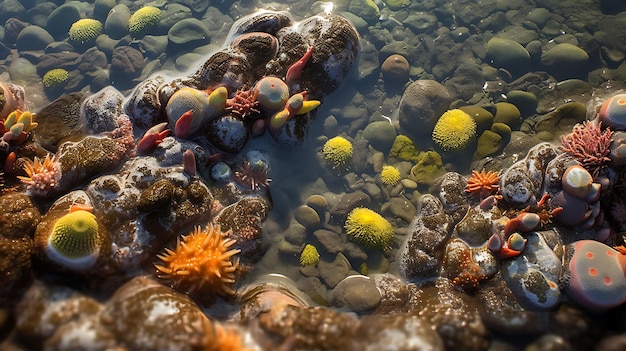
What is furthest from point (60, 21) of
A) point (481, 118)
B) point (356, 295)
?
point (481, 118)

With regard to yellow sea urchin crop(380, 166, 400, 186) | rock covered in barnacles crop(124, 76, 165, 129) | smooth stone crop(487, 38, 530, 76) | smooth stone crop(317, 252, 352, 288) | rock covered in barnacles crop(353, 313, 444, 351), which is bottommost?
smooth stone crop(317, 252, 352, 288)

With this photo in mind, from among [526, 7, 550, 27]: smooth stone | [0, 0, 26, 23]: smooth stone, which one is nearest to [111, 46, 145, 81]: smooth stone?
[0, 0, 26, 23]: smooth stone

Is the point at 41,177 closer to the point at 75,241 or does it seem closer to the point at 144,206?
the point at 75,241

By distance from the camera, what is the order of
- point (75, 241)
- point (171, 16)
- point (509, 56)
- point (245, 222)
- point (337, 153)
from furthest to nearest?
point (171, 16), point (509, 56), point (337, 153), point (245, 222), point (75, 241)

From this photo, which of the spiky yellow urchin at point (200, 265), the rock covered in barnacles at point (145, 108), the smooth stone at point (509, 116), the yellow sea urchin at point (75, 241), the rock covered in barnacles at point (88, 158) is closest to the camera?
the yellow sea urchin at point (75, 241)

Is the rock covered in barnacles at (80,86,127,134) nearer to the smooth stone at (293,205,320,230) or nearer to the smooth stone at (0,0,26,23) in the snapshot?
the smooth stone at (293,205,320,230)

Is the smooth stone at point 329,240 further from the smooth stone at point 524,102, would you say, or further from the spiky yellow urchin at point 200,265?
the smooth stone at point 524,102

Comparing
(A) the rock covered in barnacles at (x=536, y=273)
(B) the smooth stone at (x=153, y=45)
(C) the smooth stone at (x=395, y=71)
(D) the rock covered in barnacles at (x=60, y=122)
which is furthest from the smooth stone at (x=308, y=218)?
(B) the smooth stone at (x=153, y=45)
